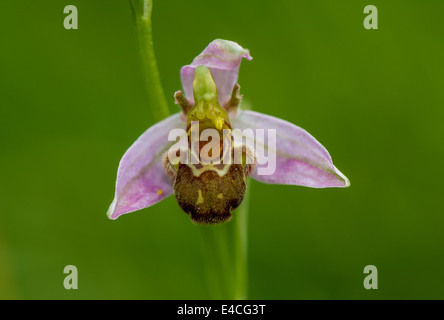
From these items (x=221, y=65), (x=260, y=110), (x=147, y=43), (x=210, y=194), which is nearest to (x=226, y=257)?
(x=210, y=194)

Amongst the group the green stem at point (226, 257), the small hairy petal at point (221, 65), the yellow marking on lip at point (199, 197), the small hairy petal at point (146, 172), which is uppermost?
the small hairy petal at point (221, 65)

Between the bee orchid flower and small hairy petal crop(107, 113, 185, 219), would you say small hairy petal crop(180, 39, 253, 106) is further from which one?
small hairy petal crop(107, 113, 185, 219)

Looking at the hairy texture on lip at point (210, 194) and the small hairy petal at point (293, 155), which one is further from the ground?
the small hairy petal at point (293, 155)

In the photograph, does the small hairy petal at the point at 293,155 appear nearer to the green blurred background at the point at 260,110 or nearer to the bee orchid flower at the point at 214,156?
the bee orchid flower at the point at 214,156

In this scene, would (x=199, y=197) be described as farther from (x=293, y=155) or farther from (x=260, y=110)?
(x=260, y=110)

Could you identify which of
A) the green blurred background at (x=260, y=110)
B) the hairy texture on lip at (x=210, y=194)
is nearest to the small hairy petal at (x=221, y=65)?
the hairy texture on lip at (x=210, y=194)

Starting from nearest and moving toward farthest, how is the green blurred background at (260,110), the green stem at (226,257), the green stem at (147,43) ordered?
1. the green stem at (147,43)
2. the green stem at (226,257)
3. the green blurred background at (260,110)

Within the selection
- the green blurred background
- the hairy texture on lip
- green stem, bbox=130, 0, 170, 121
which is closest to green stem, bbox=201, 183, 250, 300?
the hairy texture on lip
